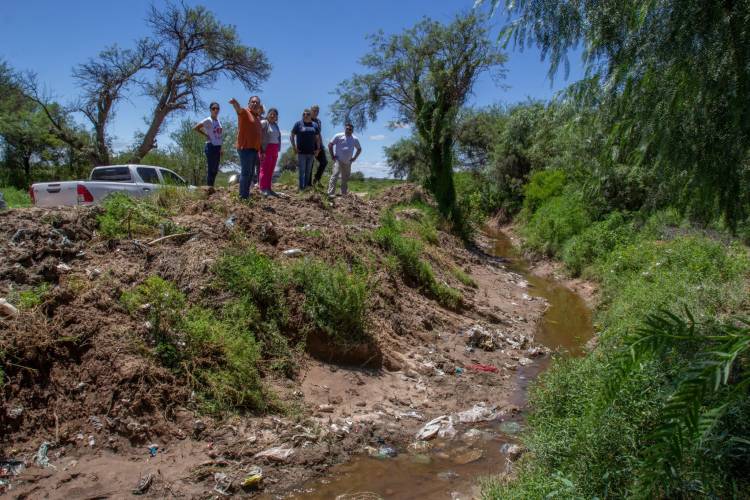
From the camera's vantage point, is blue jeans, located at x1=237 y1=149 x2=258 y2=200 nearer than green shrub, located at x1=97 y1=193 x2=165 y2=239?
No

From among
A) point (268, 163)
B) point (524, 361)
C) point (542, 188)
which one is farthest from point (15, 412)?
point (542, 188)

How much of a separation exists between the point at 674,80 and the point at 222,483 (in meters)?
5.03

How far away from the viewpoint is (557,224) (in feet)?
55.6

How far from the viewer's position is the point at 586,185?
7.24m

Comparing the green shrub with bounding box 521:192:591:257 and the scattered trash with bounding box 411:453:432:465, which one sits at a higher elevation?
the green shrub with bounding box 521:192:591:257

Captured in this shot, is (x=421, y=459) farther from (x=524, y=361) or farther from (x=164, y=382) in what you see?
(x=524, y=361)

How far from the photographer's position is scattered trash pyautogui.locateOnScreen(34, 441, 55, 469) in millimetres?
4568

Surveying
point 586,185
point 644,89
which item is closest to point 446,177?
point 586,185

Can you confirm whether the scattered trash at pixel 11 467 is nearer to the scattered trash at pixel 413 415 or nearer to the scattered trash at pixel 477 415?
the scattered trash at pixel 413 415

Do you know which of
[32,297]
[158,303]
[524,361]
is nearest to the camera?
[32,297]

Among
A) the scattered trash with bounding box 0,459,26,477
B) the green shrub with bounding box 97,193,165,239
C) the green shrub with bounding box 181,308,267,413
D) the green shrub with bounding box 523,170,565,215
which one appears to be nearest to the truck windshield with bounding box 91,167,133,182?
the green shrub with bounding box 97,193,165,239

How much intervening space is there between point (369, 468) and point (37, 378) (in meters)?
3.11

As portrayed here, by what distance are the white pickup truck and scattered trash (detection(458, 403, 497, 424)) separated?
20.5 ft

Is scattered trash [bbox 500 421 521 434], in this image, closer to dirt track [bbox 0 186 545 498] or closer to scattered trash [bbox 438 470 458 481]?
dirt track [bbox 0 186 545 498]
